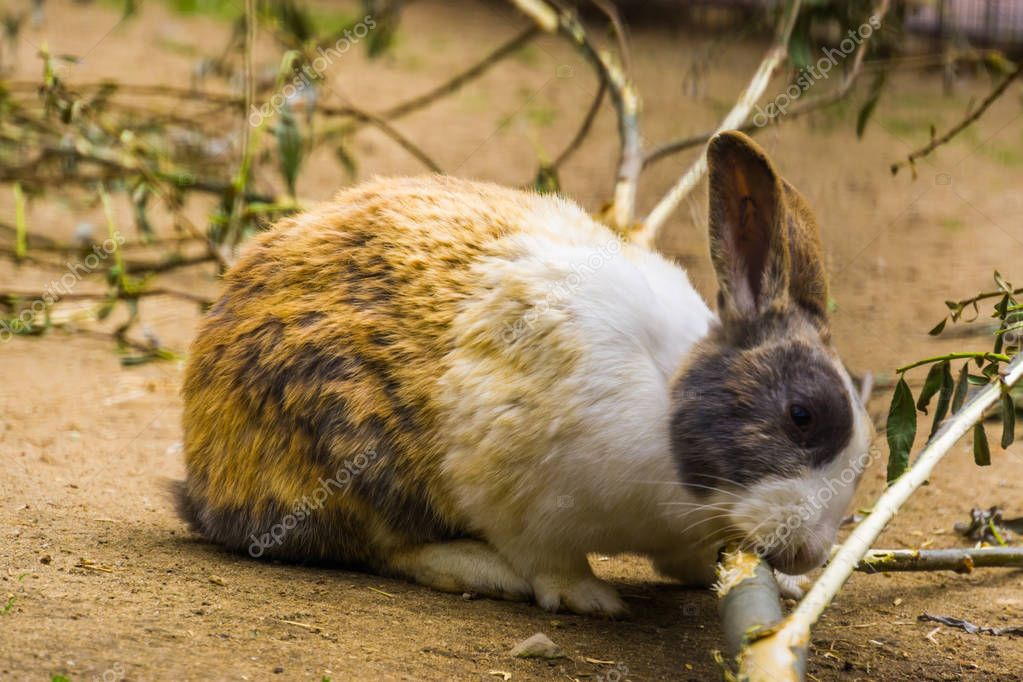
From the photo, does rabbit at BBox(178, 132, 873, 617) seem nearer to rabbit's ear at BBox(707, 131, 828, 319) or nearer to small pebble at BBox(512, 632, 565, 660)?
rabbit's ear at BBox(707, 131, 828, 319)

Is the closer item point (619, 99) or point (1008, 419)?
point (1008, 419)

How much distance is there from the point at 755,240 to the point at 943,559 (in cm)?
125

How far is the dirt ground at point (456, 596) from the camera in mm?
3033

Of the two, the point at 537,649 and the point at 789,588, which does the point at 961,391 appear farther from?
the point at 537,649

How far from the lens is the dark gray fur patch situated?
3211 mm

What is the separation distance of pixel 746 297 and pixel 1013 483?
2.18 metres

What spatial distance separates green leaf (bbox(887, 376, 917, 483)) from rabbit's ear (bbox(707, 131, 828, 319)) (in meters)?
0.33

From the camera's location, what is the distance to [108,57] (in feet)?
36.0

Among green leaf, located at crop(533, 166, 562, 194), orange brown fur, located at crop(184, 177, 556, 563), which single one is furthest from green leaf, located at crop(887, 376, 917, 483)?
green leaf, located at crop(533, 166, 562, 194)

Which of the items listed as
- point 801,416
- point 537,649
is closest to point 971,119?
point 801,416

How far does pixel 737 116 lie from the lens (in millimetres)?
5441

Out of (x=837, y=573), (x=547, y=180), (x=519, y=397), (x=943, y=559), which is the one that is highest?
(x=547, y=180)

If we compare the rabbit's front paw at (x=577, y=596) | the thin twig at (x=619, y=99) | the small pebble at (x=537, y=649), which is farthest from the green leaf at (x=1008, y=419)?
the thin twig at (x=619, y=99)

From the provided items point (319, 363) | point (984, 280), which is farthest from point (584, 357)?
point (984, 280)
